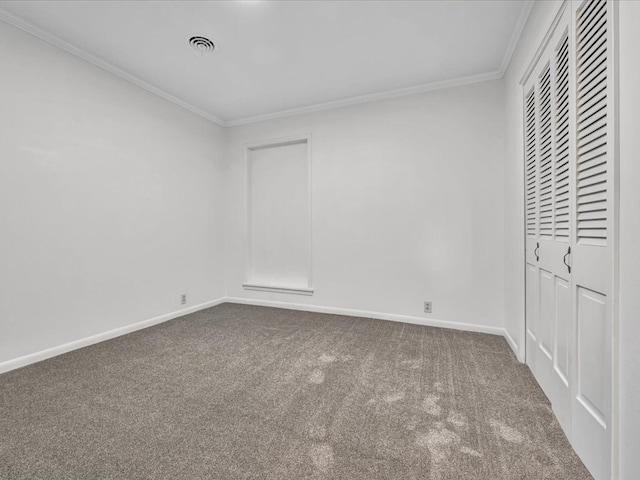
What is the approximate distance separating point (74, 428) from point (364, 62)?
3.54 meters

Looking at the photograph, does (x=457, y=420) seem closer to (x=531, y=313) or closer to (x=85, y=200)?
(x=531, y=313)

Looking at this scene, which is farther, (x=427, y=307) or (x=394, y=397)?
(x=427, y=307)

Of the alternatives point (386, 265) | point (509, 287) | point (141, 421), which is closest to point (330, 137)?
point (386, 265)

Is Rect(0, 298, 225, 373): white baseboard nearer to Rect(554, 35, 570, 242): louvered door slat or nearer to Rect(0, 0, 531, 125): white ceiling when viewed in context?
Rect(0, 0, 531, 125): white ceiling

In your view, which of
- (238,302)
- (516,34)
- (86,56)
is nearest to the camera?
(516,34)

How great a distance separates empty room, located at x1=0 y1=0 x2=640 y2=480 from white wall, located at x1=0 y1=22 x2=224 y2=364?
0.02 m

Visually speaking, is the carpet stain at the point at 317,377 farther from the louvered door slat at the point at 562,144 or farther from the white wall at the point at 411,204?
the louvered door slat at the point at 562,144

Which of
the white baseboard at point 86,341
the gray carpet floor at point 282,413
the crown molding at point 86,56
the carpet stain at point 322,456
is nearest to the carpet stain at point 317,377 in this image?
the gray carpet floor at point 282,413

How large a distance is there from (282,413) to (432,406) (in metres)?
0.90

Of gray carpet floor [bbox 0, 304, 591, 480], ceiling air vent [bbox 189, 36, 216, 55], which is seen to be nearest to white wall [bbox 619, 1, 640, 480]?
gray carpet floor [bbox 0, 304, 591, 480]

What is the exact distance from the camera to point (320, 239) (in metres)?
3.97

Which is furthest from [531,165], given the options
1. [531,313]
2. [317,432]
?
[317,432]

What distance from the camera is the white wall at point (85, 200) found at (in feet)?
7.77

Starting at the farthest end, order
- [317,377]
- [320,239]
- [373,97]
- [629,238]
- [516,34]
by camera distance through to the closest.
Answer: [320,239] → [373,97] → [516,34] → [317,377] → [629,238]
